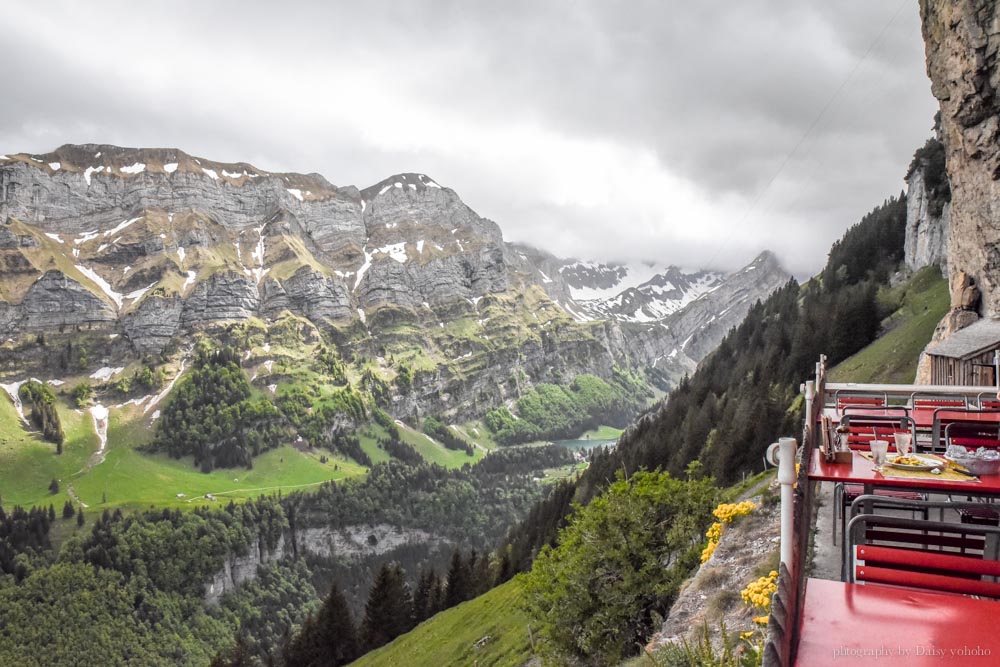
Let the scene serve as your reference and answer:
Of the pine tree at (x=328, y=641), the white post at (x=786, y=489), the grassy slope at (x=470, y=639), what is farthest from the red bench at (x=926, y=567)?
the pine tree at (x=328, y=641)

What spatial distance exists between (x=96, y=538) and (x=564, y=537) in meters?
190

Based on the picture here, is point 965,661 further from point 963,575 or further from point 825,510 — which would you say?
point 825,510

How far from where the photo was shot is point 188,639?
142000 mm

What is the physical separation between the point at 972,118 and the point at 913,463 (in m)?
45.4

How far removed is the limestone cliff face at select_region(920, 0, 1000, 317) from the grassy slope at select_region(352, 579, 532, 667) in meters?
39.7

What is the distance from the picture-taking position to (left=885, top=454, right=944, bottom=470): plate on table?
6230 mm

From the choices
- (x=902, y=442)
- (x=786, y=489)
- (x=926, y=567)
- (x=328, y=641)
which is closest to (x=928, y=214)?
(x=902, y=442)

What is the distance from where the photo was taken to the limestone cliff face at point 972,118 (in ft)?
118

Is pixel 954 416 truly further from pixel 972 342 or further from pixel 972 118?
pixel 972 118

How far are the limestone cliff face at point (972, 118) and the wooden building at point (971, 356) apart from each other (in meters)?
5.19

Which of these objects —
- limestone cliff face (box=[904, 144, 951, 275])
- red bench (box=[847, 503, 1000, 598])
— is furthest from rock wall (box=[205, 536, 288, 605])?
limestone cliff face (box=[904, 144, 951, 275])

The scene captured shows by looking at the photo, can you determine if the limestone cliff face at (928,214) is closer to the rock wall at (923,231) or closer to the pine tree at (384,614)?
the rock wall at (923,231)

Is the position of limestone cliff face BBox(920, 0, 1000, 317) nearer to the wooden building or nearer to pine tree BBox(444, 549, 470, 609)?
the wooden building

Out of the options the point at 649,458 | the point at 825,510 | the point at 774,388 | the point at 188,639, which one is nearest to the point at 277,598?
the point at 188,639
